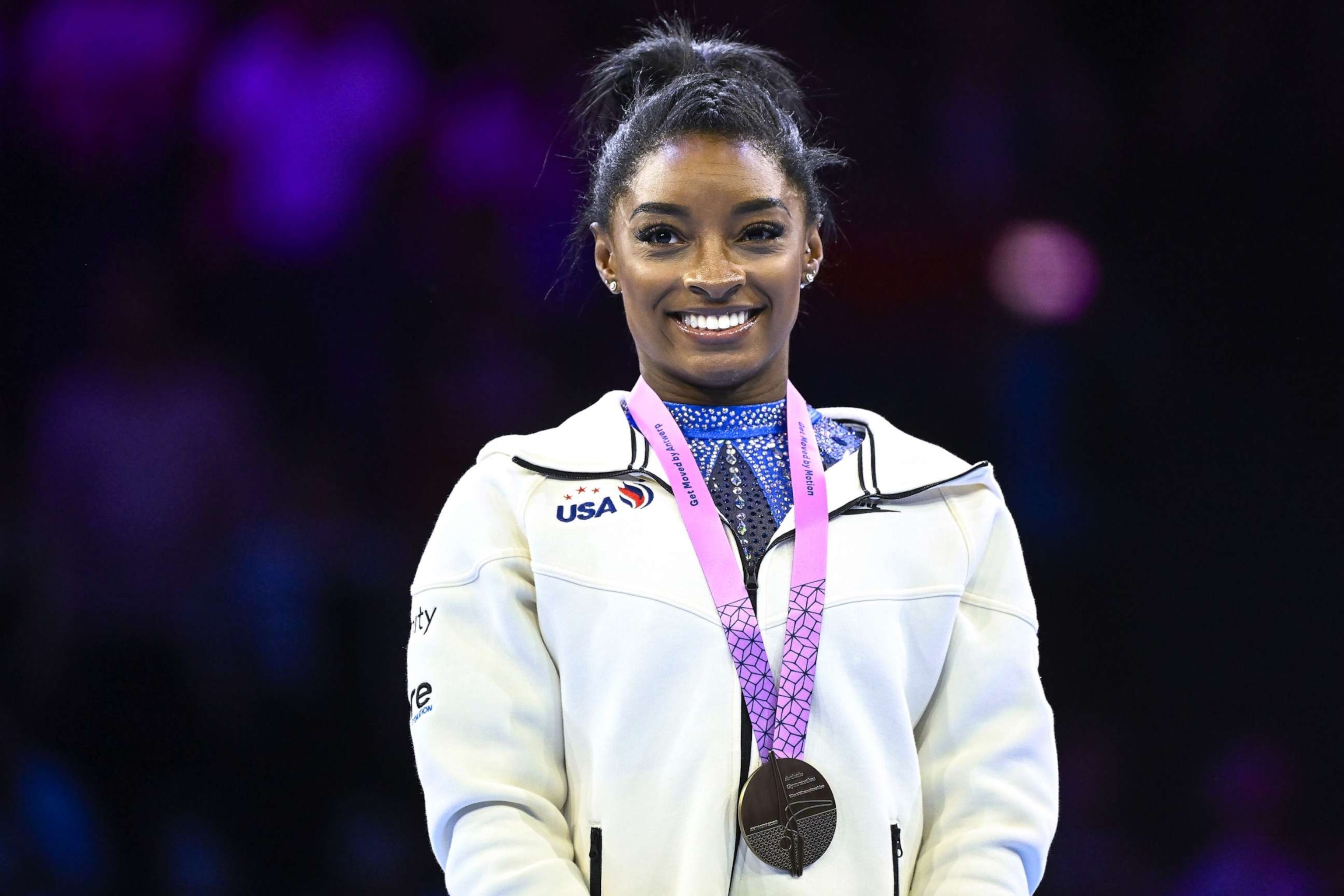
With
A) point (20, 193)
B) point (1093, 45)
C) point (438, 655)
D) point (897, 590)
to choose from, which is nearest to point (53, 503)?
point (20, 193)

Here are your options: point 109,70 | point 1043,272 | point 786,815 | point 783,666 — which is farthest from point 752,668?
point 109,70

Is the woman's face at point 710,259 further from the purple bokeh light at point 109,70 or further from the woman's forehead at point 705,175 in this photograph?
the purple bokeh light at point 109,70

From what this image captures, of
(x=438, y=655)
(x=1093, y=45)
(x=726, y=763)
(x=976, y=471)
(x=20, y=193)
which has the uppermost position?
(x=1093, y=45)

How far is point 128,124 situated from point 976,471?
183 cm

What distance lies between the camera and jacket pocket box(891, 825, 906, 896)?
1.66m

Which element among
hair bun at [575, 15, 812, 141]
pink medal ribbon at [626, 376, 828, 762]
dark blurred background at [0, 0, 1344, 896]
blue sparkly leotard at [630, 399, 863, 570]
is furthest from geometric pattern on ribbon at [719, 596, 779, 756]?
dark blurred background at [0, 0, 1344, 896]

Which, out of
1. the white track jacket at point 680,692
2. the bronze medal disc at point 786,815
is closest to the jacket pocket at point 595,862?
the white track jacket at point 680,692

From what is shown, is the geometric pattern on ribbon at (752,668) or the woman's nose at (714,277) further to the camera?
the woman's nose at (714,277)

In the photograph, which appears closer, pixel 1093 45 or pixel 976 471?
pixel 976 471

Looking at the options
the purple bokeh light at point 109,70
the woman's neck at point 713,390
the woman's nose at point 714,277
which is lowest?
the woman's neck at point 713,390

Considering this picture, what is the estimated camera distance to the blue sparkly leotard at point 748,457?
1.79 metres

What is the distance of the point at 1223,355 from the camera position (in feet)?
9.19

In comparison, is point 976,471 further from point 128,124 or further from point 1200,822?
point 128,124

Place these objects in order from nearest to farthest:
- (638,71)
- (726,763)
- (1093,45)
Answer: (726,763), (638,71), (1093,45)
